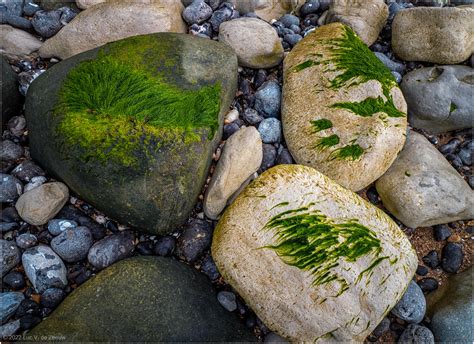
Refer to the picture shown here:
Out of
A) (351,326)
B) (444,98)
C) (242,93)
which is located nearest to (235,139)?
(242,93)

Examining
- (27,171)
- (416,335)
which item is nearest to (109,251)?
(27,171)

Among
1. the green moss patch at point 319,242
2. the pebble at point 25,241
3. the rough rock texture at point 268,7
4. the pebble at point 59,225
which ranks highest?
the rough rock texture at point 268,7

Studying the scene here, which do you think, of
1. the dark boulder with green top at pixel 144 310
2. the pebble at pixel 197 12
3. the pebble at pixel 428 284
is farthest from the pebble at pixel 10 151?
the pebble at pixel 428 284

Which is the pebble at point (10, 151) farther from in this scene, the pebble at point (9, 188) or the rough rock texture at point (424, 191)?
the rough rock texture at point (424, 191)

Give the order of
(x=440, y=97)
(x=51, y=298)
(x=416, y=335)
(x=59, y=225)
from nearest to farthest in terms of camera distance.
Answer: (x=51, y=298)
(x=416, y=335)
(x=59, y=225)
(x=440, y=97)

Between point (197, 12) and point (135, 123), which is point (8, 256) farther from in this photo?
point (197, 12)

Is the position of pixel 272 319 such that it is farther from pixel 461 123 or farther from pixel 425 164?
pixel 461 123
